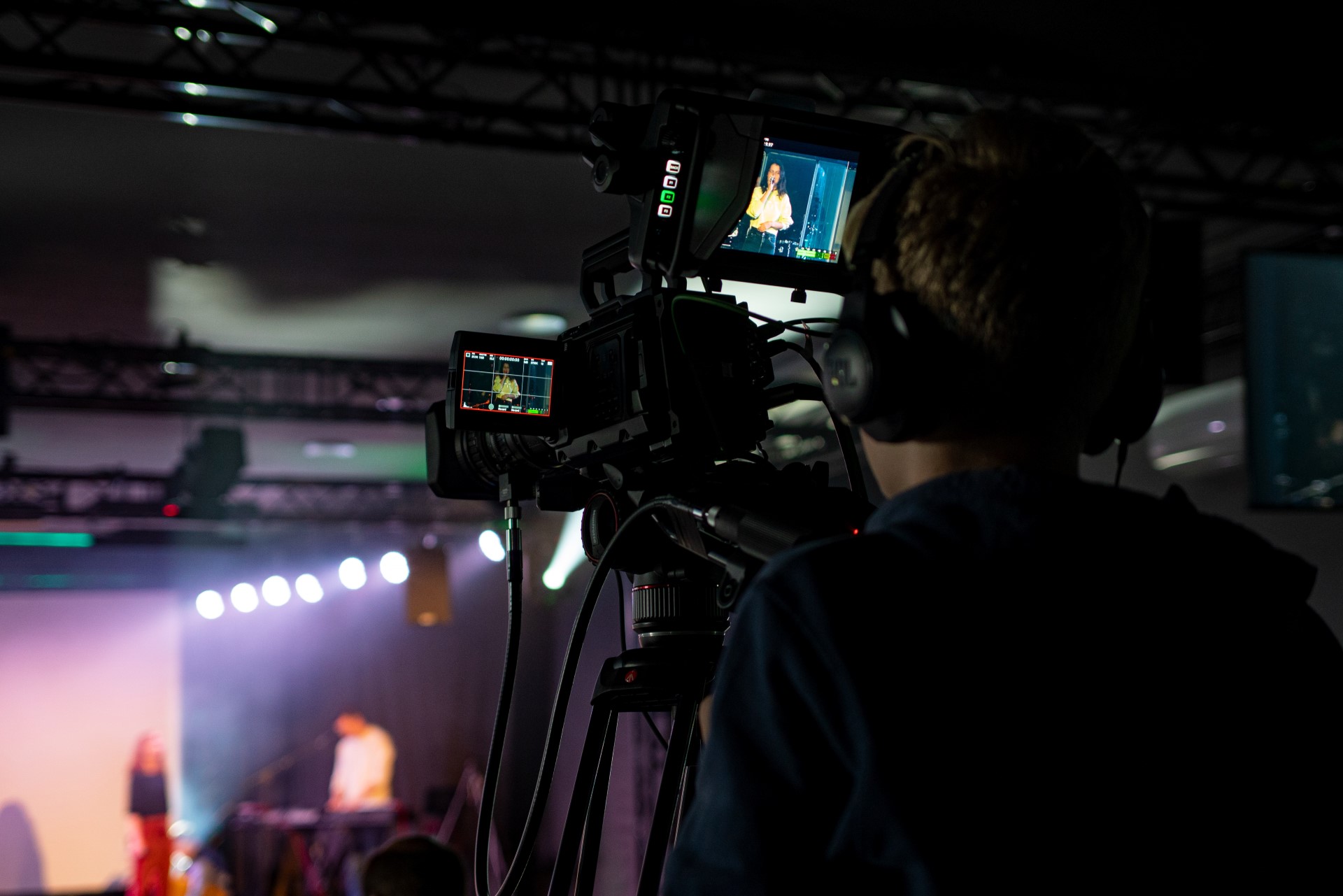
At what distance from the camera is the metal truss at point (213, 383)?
20.8ft

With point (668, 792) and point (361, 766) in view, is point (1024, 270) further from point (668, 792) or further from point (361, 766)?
point (361, 766)

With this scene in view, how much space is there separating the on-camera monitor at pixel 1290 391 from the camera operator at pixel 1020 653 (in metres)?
3.69

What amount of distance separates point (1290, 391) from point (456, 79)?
3.03 metres

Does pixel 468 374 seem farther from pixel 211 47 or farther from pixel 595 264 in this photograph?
pixel 211 47

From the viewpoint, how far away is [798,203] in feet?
3.46

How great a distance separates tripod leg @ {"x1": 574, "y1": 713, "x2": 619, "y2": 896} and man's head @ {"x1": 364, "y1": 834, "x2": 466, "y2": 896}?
169 centimetres

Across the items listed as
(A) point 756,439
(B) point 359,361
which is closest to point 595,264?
(A) point 756,439

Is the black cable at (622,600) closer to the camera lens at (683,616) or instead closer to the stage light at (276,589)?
the camera lens at (683,616)

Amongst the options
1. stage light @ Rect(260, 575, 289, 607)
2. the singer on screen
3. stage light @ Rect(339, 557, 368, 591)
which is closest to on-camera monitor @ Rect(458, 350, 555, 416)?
the singer on screen

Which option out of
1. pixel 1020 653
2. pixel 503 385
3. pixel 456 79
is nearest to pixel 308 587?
pixel 456 79

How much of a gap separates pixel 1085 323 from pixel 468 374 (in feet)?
2.08

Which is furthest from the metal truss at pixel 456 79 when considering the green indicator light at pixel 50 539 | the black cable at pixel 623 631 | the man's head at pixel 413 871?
the green indicator light at pixel 50 539

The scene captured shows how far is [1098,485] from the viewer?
64 centimetres

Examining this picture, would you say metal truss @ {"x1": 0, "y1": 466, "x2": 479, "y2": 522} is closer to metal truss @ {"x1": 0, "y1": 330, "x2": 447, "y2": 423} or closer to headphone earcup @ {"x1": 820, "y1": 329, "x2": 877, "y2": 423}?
metal truss @ {"x1": 0, "y1": 330, "x2": 447, "y2": 423}
